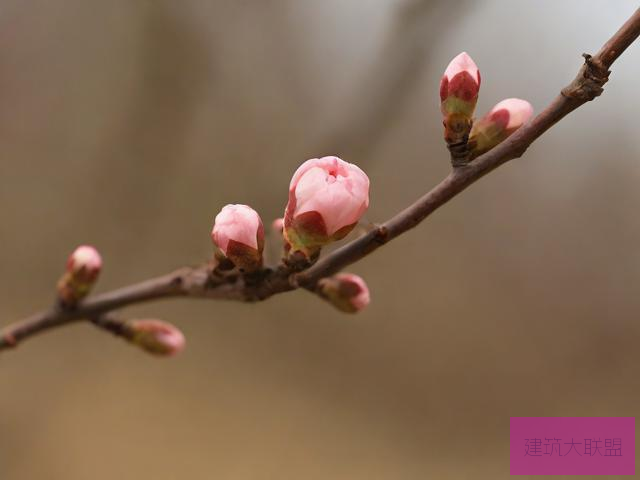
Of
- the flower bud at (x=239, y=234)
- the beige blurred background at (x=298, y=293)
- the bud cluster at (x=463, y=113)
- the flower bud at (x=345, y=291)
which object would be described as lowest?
the flower bud at (x=239, y=234)

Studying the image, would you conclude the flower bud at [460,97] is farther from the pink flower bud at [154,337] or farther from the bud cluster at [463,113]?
the pink flower bud at [154,337]

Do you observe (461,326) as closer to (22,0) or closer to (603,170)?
(603,170)

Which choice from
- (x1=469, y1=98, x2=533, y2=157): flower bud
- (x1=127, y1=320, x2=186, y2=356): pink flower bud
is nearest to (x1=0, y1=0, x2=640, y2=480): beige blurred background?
(x1=127, y1=320, x2=186, y2=356): pink flower bud

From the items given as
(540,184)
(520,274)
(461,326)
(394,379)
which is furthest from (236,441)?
(540,184)

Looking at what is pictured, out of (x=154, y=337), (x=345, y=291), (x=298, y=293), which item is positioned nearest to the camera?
(x=345, y=291)

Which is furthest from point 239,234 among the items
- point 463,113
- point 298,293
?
point 298,293

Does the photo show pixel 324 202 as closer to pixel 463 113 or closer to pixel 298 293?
pixel 463 113

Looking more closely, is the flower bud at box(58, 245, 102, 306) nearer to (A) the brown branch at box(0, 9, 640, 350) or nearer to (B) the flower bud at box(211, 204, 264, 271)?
(A) the brown branch at box(0, 9, 640, 350)

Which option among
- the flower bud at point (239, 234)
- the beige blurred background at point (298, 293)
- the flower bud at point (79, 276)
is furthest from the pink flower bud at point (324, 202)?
the beige blurred background at point (298, 293)
